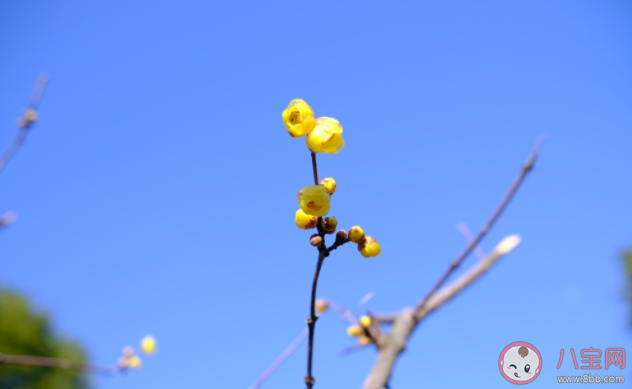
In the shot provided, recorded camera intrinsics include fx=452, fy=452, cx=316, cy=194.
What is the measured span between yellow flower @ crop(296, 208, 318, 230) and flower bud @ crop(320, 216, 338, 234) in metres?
0.03

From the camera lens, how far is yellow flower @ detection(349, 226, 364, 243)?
1.39 m

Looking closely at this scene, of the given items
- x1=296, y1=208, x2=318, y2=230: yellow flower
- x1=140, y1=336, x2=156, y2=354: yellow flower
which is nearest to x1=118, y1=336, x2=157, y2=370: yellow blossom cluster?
x1=140, y1=336, x2=156, y2=354: yellow flower

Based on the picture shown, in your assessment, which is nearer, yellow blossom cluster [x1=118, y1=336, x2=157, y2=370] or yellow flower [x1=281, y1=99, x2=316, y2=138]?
yellow flower [x1=281, y1=99, x2=316, y2=138]

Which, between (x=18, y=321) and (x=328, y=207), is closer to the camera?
(x=328, y=207)

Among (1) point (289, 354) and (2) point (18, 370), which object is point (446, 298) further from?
(2) point (18, 370)

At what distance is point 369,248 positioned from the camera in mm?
1447

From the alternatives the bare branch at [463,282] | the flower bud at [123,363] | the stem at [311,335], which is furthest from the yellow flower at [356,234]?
the flower bud at [123,363]

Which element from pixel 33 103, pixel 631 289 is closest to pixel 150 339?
pixel 33 103

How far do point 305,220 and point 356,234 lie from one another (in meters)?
0.16

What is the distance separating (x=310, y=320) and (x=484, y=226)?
49 centimetres

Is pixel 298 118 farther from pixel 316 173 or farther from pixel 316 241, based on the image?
pixel 316 241

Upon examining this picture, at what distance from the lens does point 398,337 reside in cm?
76

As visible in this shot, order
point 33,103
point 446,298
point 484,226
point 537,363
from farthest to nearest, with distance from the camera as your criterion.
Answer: point 537,363 → point 33,103 → point 484,226 → point 446,298

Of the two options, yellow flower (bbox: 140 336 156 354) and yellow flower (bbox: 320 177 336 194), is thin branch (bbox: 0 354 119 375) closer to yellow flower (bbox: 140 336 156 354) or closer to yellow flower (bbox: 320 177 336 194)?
yellow flower (bbox: 320 177 336 194)
